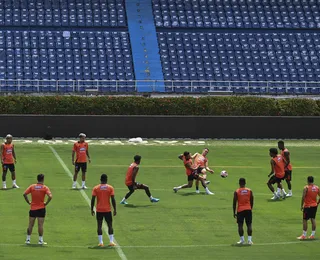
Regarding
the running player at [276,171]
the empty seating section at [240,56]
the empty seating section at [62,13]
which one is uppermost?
the empty seating section at [62,13]

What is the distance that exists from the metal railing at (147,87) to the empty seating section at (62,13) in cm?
809

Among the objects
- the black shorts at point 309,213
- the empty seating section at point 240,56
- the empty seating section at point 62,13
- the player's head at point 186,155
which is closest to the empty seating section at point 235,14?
the empty seating section at point 240,56

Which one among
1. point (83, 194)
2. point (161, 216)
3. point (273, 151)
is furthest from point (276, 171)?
point (83, 194)

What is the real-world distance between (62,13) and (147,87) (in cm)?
1186

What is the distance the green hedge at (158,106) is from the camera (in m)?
59.6

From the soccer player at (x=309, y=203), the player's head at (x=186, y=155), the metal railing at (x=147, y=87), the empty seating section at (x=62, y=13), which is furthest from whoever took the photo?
the empty seating section at (x=62, y=13)

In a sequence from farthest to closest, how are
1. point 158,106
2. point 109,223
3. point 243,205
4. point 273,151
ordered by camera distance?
point 158,106 < point 273,151 < point 243,205 < point 109,223

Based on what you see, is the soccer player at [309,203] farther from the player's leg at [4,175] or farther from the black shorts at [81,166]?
the player's leg at [4,175]

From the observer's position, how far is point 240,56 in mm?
75250

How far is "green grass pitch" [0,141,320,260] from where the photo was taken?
81.0 feet

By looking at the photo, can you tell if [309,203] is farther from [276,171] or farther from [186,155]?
[186,155]

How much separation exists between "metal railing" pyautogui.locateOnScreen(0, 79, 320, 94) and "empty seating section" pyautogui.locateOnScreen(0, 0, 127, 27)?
8.09m

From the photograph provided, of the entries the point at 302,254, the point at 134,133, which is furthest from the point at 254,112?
the point at 302,254

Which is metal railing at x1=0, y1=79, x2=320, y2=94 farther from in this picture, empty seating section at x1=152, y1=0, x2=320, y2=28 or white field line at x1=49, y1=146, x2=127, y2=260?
white field line at x1=49, y1=146, x2=127, y2=260
